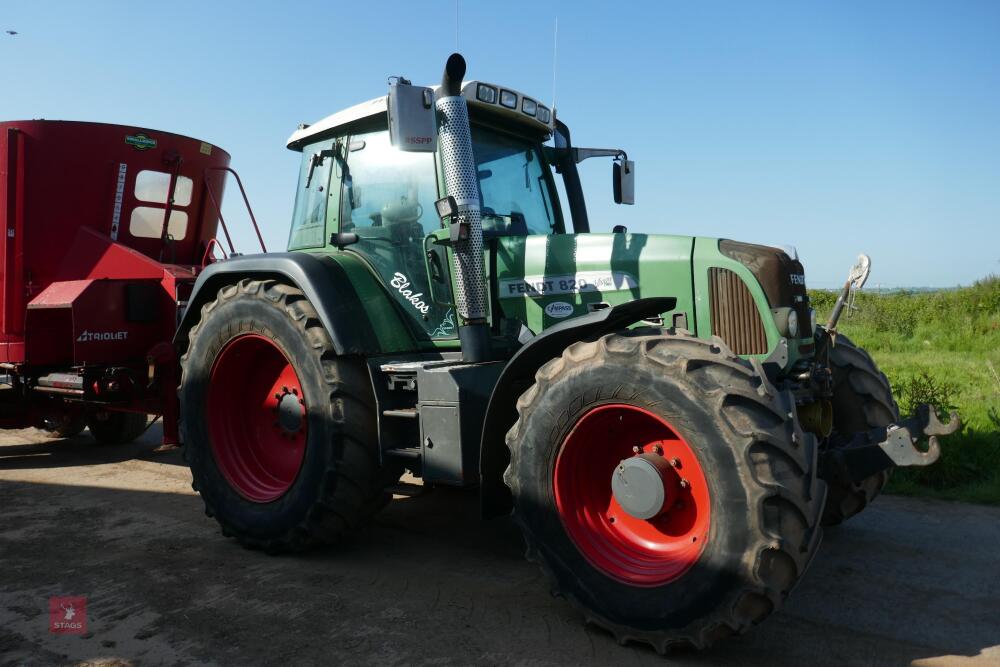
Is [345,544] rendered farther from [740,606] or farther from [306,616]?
[740,606]

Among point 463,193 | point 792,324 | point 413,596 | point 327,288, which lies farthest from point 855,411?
point 327,288

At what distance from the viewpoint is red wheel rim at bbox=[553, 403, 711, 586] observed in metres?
3.18

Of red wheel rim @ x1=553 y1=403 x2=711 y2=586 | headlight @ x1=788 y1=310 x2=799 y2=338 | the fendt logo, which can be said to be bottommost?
red wheel rim @ x1=553 y1=403 x2=711 y2=586

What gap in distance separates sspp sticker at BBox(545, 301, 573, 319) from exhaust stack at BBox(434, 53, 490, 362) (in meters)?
0.37

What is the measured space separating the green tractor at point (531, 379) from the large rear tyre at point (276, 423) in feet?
0.05

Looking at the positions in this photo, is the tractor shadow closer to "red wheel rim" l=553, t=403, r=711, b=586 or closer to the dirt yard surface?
the dirt yard surface

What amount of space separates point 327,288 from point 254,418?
51.1 inches

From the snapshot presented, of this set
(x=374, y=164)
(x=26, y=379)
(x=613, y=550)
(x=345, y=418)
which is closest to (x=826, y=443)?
(x=613, y=550)

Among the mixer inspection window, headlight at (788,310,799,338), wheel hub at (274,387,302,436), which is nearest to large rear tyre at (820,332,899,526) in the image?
headlight at (788,310,799,338)

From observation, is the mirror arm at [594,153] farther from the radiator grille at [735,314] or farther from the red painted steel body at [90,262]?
the red painted steel body at [90,262]

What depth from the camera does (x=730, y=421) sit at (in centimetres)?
291

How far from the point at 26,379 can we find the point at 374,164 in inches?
181

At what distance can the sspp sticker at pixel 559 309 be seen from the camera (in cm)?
410

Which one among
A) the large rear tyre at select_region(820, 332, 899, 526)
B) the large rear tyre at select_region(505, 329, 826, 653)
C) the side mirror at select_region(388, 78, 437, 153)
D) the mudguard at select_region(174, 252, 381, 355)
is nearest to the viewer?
the large rear tyre at select_region(505, 329, 826, 653)
